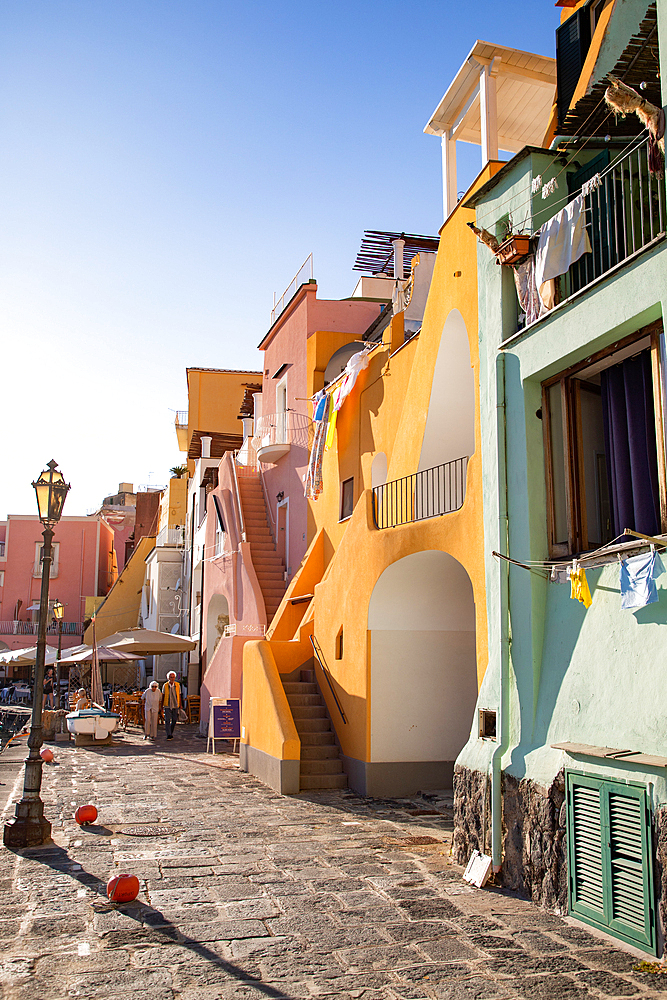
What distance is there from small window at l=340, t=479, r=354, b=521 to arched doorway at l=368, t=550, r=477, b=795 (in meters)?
5.37

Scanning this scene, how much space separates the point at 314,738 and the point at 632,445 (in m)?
8.30

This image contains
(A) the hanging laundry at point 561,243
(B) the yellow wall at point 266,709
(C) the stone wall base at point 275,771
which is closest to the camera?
(A) the hanging laundry at point 561,243

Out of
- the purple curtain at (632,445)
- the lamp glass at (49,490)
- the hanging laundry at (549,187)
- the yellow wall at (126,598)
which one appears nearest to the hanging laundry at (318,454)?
the lamp glass at (49,490)

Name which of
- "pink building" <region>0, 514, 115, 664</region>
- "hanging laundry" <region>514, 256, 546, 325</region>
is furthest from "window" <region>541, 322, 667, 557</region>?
"pink building" <region>0, 514, 115, 664</region>

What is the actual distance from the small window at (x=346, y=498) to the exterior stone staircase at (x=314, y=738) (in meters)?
4.30

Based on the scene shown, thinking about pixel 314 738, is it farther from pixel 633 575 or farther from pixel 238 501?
pixel 238 501

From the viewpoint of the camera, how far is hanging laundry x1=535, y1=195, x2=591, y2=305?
783 cm

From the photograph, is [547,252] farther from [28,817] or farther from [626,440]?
[28,817]

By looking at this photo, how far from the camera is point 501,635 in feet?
27.4

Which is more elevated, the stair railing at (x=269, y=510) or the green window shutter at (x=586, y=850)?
the stair railing at (x=269, y=510)

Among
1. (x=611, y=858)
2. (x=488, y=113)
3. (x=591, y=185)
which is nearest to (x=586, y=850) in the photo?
(x=611, y=858)

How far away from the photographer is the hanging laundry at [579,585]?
7.13 m

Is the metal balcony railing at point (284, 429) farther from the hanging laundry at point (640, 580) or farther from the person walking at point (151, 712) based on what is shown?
the hanging laundry at point (640, 580)

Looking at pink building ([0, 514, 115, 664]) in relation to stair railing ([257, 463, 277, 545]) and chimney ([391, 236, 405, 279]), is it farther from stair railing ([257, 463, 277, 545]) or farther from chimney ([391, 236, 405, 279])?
chimney ([391, 236, 405, 279])
